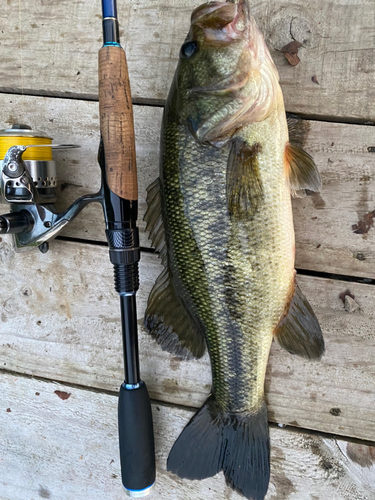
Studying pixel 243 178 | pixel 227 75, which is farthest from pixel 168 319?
pixel 227 75

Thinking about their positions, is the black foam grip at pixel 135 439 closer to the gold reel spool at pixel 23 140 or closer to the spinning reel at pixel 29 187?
the spinning reel at pixel 29 187

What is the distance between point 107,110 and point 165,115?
167 mm

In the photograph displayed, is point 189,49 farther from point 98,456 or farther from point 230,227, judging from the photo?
point 98,456

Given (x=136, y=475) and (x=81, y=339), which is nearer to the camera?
(x=136, y=475)

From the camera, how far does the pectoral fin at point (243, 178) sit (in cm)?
101

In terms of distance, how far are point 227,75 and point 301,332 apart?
0.78 metres

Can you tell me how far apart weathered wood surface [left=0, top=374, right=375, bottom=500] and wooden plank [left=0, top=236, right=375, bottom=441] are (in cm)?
6

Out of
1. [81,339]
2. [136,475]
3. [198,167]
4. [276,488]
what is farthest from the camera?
[81,339]

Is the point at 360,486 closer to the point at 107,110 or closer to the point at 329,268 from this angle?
the point at 329,268

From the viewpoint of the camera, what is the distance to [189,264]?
3.63 feet

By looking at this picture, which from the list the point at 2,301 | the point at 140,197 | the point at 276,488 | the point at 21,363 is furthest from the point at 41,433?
the point at 140,197

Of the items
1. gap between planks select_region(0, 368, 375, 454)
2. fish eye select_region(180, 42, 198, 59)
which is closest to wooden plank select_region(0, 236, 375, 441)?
gap between planks select_region(0, 368, 375, 454)

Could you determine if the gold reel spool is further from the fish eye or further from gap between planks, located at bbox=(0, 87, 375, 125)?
the fish eye

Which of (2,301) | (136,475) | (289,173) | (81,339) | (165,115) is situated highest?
(165,115)
